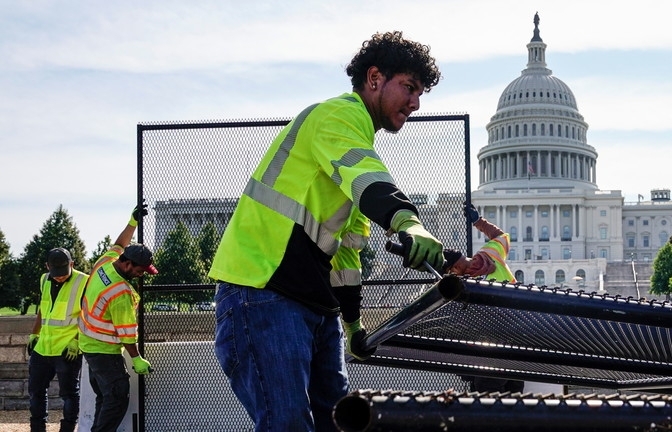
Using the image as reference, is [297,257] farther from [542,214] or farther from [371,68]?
[542,214]

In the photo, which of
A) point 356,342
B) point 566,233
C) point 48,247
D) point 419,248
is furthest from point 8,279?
point 566,233

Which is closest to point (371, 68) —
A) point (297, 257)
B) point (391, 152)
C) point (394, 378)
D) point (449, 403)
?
point (297, 257)

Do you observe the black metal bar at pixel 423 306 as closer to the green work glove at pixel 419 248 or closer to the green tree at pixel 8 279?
the green work glove at pixel 419 248

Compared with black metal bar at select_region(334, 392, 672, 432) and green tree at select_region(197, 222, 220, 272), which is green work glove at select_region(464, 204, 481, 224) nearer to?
green tree at select_region(197, 222, 220, 272)

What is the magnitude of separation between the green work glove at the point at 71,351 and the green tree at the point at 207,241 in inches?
59.8

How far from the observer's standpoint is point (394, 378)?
803 centimetres

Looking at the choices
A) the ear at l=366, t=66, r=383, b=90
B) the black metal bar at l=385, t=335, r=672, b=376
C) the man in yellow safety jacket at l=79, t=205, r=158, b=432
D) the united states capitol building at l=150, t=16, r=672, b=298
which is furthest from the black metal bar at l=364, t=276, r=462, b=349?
the united states capitol building at l=150, t=16, r=672, b=298

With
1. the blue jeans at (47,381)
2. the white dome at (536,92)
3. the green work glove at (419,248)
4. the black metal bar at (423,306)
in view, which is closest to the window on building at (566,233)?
the white dome at (536,92)

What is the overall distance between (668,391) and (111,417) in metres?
5.51

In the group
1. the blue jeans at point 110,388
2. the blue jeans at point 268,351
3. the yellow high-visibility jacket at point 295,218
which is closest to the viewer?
the blue jeans at point 268,351

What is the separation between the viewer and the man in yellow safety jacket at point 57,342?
907 centimetres

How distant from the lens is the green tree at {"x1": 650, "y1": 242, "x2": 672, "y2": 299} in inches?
3723

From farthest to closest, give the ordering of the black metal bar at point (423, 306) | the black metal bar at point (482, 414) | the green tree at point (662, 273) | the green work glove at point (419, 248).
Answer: the green tree at point (662, 273) → the green work glove at point (419, 248) → the black metal bar at point (423, 306) → the black metal bar at point (482, 414)

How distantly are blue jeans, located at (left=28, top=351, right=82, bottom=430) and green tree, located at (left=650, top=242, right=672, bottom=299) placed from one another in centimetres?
8974
